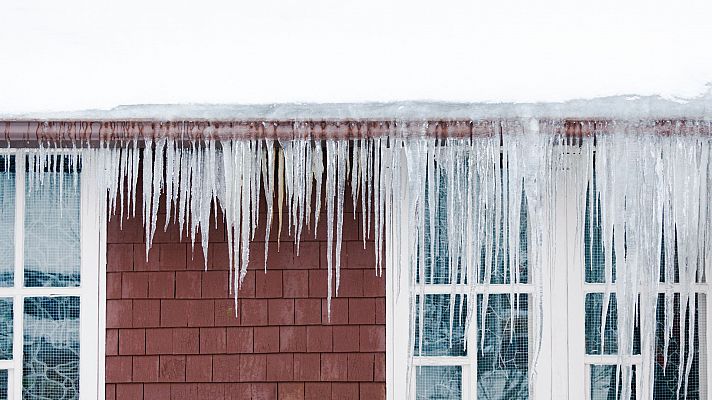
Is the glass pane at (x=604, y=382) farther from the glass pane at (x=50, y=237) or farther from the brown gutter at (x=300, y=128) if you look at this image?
the glass pane at (x=50, y=237)

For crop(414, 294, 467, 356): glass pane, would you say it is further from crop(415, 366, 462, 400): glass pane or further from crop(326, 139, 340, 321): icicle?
crop(326, 139, 340, 321): icicle

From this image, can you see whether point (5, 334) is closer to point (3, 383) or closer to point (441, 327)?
point (3, 383)

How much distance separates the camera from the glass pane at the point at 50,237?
4691 mm

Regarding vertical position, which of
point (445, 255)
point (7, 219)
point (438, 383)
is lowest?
point (438, 383)

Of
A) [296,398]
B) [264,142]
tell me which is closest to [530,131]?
[264,142]

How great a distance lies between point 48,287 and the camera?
15.4ft

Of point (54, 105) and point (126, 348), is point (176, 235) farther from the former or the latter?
point (54, 105)

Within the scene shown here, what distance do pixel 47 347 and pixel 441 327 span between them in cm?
221

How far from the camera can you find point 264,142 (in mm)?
4098

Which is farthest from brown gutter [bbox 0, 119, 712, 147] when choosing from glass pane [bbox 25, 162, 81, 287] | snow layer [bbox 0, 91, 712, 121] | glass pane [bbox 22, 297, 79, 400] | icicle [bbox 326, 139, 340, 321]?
glass pane [bbox 22, 297, 79, 400]

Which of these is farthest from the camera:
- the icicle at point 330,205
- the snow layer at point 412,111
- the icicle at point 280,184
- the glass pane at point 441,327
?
the glass pane at point 441,327

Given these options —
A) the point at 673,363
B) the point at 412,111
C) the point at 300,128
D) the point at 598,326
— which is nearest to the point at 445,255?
the point at 598,326

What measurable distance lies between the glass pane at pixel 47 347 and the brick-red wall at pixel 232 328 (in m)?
0.24

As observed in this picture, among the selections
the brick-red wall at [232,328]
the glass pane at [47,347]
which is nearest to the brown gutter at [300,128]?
the brick-red wall at [232,328]
